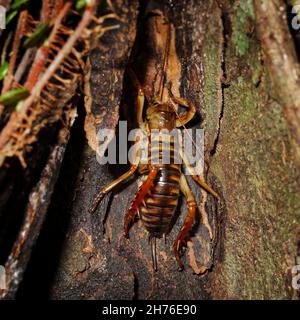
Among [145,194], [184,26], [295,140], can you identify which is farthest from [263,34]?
[145,194]

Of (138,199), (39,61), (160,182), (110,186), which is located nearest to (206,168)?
(160,182)

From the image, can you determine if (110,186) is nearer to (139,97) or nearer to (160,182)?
(160,182)

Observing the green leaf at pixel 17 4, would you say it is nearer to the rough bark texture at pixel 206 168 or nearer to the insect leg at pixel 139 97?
the rough bark texture at pixel 206 168

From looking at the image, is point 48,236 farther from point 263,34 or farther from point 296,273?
point 263,34

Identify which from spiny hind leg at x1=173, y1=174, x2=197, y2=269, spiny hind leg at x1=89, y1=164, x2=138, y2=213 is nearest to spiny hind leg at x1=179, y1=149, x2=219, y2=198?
spiny hind leg at x1=173, y1=174, x2=197, y2=269

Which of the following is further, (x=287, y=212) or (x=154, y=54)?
(x=154, y=54)

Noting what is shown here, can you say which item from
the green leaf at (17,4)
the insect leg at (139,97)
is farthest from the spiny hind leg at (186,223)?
the green leaf at (17,4)

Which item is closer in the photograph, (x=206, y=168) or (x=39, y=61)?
(x=39, y=61)
